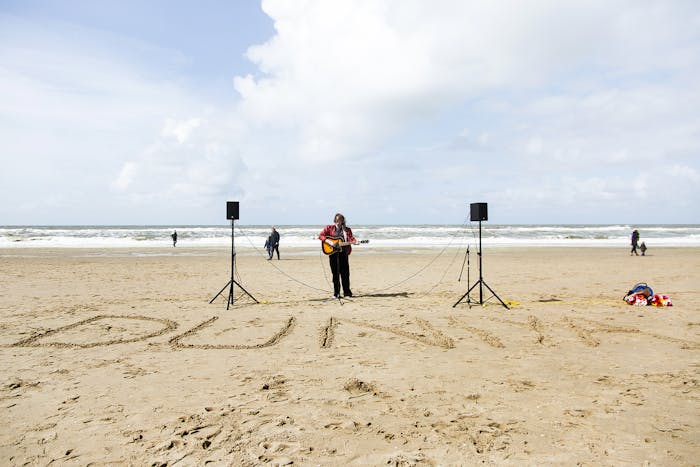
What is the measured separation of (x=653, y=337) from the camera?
21.4 ft

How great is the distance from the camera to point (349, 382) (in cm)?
467

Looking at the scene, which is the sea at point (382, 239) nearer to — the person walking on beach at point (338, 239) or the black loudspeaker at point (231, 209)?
the person walking on beach at point (338, 239)

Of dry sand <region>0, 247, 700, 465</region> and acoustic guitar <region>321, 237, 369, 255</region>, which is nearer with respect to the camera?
dry sand <region>0, 247, 700, 465</region>

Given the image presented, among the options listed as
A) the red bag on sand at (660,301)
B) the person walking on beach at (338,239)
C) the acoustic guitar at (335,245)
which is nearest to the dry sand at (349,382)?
the red bag on sand at (660,301)

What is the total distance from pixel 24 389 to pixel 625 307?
10.3 metres

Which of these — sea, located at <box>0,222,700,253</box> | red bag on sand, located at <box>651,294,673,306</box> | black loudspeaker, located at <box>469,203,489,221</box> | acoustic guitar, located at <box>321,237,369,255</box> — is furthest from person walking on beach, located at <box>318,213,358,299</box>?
sea, located at <box>0,222,700,253</box>

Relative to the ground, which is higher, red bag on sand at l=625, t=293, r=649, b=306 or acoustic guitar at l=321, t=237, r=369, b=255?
acoustic guitar at l=321, t=237, r=369, b=255

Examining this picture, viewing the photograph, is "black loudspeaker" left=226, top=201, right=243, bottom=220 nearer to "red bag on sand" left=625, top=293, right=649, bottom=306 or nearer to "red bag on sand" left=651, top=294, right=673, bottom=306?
"red bag on sand" left=625, top=293, right=649, bottom=306

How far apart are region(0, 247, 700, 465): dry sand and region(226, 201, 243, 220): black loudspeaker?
2.02 m

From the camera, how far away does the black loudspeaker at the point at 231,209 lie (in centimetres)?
898

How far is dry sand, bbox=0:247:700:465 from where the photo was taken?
3289mm

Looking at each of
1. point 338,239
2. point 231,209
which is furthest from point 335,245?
point 231,209

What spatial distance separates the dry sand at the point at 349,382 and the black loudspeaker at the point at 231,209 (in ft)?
6.62

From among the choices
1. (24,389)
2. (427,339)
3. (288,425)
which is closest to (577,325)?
(427,339)
